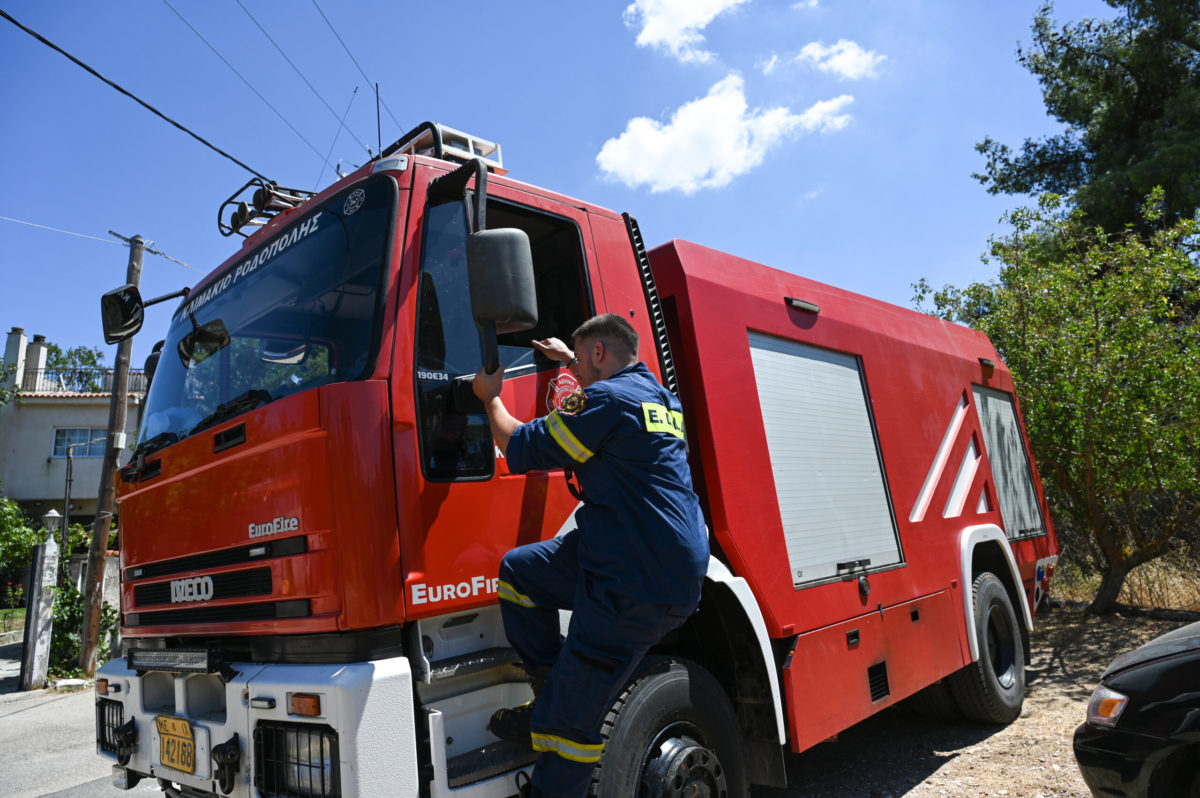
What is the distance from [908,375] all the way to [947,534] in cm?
107

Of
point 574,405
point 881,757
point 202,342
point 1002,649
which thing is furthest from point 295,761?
point 1002,649

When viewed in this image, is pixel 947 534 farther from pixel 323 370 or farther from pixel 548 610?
pixel 323 370

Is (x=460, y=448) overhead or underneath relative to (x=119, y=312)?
underneath

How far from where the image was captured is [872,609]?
420cm

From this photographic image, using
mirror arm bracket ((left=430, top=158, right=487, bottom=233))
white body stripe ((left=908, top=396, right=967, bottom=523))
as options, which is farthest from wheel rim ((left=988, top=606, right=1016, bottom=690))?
mirror arm bracket ((left=430, top=158, right=487, bottom=233))

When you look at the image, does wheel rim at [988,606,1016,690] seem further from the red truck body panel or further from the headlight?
the headlight

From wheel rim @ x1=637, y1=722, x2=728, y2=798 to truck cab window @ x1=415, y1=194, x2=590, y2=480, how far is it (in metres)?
1.15

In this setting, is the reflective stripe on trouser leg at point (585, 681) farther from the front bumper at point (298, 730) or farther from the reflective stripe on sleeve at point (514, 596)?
the front bumper at point (298, 730)

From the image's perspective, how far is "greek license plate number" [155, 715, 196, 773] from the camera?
108 inches

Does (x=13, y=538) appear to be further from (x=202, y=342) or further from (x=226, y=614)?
(x=226, y=614)

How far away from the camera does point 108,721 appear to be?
341 centimetres

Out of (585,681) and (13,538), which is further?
(13,538)

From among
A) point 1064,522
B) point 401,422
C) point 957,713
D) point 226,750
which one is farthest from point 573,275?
point 1064,522

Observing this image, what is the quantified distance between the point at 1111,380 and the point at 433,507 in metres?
8.41
